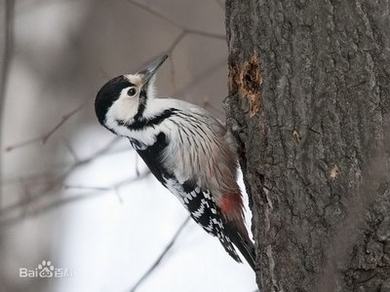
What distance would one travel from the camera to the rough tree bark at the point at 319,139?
2.29 m

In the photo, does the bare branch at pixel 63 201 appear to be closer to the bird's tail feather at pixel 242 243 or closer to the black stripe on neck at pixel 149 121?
the black stripe on neck at pixel 149 121

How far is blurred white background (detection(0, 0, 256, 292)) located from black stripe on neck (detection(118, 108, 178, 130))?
8.0 inches

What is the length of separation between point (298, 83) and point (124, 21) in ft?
13.7

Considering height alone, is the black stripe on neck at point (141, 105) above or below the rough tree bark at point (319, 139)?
above

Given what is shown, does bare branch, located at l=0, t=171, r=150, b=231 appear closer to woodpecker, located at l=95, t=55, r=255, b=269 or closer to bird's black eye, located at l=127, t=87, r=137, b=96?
woodpecker, located at l=95, t=55, r=255, b=269

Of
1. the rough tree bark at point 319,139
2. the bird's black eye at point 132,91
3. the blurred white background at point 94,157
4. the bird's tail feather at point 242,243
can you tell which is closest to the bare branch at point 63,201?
the blurred white background at point 94,157

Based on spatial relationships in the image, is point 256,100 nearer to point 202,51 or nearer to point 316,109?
point 316,109

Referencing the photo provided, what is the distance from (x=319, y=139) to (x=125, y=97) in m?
1.39

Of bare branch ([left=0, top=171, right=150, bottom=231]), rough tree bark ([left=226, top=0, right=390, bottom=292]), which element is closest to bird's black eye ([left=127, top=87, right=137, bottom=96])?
bare branch ([left=0, top=171, right=150, bottom=231])

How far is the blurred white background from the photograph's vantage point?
392 cm

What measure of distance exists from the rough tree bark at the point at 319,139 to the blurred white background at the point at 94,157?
1.01 metres

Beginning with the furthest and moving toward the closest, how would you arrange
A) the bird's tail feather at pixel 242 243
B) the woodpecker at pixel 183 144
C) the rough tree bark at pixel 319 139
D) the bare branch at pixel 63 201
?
the bare branch at pixel 63 201 → the woodpecker at pixel 183 144 → the bird's tail feather at pixel 242 243 → the rough tree bark at pixel 319 139

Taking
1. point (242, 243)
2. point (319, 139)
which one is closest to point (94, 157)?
point (242, 243)

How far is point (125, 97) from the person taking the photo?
11.9 feet
